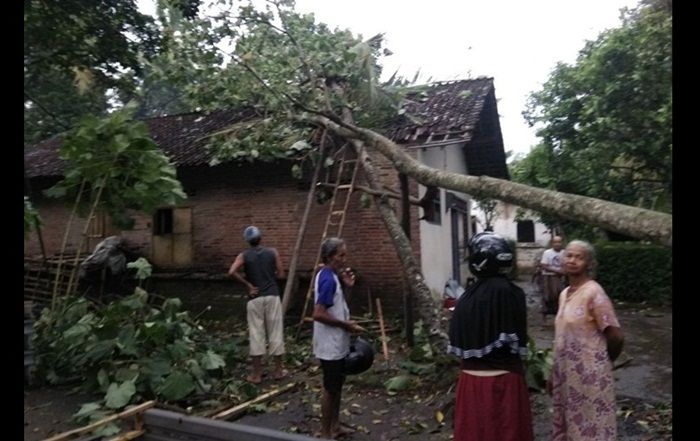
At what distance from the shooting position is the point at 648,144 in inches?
446

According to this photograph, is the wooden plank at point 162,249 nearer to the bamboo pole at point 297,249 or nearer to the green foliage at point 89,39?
the green foliage at point 89,39

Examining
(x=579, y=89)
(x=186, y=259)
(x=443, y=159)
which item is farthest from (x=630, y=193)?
(x=186, y=259)

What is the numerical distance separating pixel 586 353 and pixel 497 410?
0.77 meters

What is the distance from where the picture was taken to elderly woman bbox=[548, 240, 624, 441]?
3.45 meters

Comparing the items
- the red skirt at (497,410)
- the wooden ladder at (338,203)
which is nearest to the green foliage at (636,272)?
the wooden ladder at (338,203)

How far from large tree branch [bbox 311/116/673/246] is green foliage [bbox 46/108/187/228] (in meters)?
3.48

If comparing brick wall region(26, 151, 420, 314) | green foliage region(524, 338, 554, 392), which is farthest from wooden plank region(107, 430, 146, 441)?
brick wall region(26, 151, 420, 314)

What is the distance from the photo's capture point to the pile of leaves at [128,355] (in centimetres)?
584

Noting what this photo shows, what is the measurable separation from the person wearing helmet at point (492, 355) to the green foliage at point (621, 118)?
801cm

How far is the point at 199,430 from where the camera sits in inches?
161

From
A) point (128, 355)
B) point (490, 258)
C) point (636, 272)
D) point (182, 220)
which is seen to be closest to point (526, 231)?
point (636, 272)

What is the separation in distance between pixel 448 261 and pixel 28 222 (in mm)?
8953

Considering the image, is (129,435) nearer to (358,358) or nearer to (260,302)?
(358,358)

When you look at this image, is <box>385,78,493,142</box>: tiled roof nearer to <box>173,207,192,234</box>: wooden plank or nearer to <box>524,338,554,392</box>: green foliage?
<box>524,338,554,392</box>: green foliage
